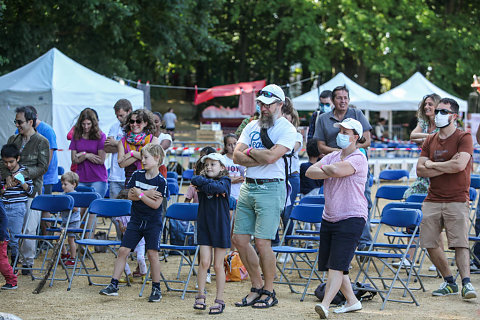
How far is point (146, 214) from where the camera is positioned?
759cm

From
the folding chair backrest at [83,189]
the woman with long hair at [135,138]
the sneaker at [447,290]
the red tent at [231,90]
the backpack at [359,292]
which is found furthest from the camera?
the red tent at [231,90]

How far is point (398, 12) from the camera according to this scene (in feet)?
105

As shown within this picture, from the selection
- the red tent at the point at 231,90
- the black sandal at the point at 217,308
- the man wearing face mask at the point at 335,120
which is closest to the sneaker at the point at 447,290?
the man wearing face mask at the point at 335,120

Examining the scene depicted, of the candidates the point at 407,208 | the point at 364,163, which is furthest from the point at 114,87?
the point at 364,163

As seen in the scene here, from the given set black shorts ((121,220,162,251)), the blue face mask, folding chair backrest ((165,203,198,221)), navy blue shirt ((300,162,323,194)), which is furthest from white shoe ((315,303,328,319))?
navy blue shirt ((300,162,323,194))

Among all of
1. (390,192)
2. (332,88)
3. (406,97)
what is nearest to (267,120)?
(390,192)

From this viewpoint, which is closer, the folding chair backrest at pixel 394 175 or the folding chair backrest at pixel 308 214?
the folding chair backrest at pixel 308 214

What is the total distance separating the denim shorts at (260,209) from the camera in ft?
22.6

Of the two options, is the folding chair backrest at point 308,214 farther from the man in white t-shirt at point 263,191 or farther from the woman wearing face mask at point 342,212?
the woman wearing face mask at point 342,212

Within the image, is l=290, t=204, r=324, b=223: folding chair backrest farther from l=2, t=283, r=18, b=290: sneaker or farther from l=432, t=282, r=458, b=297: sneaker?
l=2, t=283, r=18, b=290: sneaker

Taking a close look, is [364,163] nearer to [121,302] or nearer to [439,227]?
[439,227]

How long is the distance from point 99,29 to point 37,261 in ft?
45.4

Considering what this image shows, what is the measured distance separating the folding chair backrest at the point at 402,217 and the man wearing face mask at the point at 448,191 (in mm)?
109

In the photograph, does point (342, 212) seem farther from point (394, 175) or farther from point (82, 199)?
point (394, 175)
